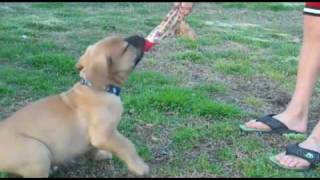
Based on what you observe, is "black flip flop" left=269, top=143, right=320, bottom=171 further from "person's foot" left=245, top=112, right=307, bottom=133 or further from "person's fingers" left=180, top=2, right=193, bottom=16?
"person's fingers" left=180, top=2, right=193, bottom=16

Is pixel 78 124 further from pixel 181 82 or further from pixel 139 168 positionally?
pixel 181 82

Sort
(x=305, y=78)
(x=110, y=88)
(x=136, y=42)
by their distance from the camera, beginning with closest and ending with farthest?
(x=110, y=88) → (x=136, y=42) → (x=305, y=78)

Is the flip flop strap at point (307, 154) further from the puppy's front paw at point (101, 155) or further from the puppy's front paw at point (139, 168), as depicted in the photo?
the puppy's front paw at point (101, 155)

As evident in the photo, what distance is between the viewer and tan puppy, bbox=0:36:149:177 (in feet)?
12.0

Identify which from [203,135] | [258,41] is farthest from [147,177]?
[258,41]

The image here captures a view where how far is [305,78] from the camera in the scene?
4.79 m

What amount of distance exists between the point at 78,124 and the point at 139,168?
1.50 feet

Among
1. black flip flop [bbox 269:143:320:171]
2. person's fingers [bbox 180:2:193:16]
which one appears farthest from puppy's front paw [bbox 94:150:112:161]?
person's fingers [bbox 180:2:193:16]

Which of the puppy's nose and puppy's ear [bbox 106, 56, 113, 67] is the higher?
the puppy's nose

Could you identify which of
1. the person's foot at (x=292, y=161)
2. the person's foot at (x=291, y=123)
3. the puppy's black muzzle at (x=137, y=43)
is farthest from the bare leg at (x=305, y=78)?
the puppy's black muzzle at (x=137, y=43)

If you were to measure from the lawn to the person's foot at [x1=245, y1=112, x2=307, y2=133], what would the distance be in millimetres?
104

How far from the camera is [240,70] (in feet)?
21.4

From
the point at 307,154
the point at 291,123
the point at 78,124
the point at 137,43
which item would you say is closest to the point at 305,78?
the point at 291,123

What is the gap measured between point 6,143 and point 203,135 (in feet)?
5.03
